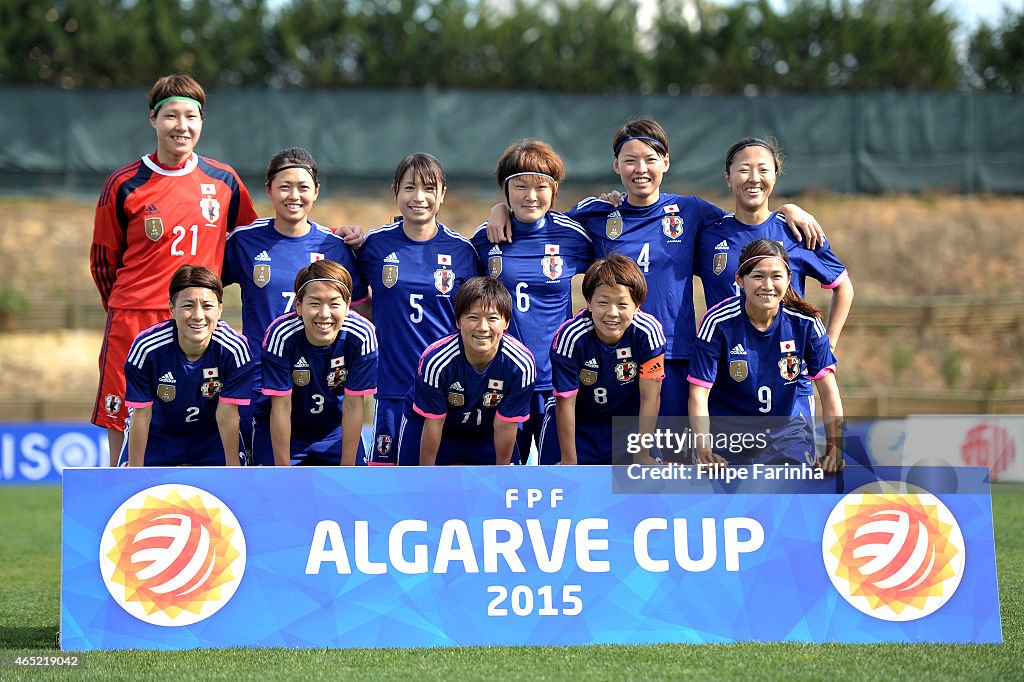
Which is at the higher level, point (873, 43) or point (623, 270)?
point (873, 43)

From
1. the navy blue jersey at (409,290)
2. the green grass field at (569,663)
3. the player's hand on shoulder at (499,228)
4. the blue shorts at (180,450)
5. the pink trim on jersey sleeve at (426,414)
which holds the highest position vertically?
the player's hand on shoulder at (499,228)

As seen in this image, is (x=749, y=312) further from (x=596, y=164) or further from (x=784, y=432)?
(x=596, y=164)

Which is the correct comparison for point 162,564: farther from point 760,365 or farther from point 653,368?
point 760,365

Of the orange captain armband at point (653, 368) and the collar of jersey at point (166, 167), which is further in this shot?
the collar of jersey at point (166, 167)

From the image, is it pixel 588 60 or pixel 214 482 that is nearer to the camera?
pixel 214 482

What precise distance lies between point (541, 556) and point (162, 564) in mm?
1438

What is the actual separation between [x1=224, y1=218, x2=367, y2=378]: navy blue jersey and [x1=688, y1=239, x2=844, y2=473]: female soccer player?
195cm

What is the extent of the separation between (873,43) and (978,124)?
373 cm

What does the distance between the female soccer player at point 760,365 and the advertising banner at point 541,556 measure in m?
0.61

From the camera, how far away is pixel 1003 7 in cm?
2200

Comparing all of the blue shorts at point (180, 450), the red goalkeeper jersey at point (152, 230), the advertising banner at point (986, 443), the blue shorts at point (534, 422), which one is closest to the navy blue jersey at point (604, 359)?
the blue shorts at point (534, 422)

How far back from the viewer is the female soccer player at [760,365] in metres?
5.04

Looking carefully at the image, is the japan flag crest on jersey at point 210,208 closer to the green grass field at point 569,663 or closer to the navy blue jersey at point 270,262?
the navy blue jersey at point 270,262

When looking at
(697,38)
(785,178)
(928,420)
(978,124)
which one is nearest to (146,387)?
(928,420)
